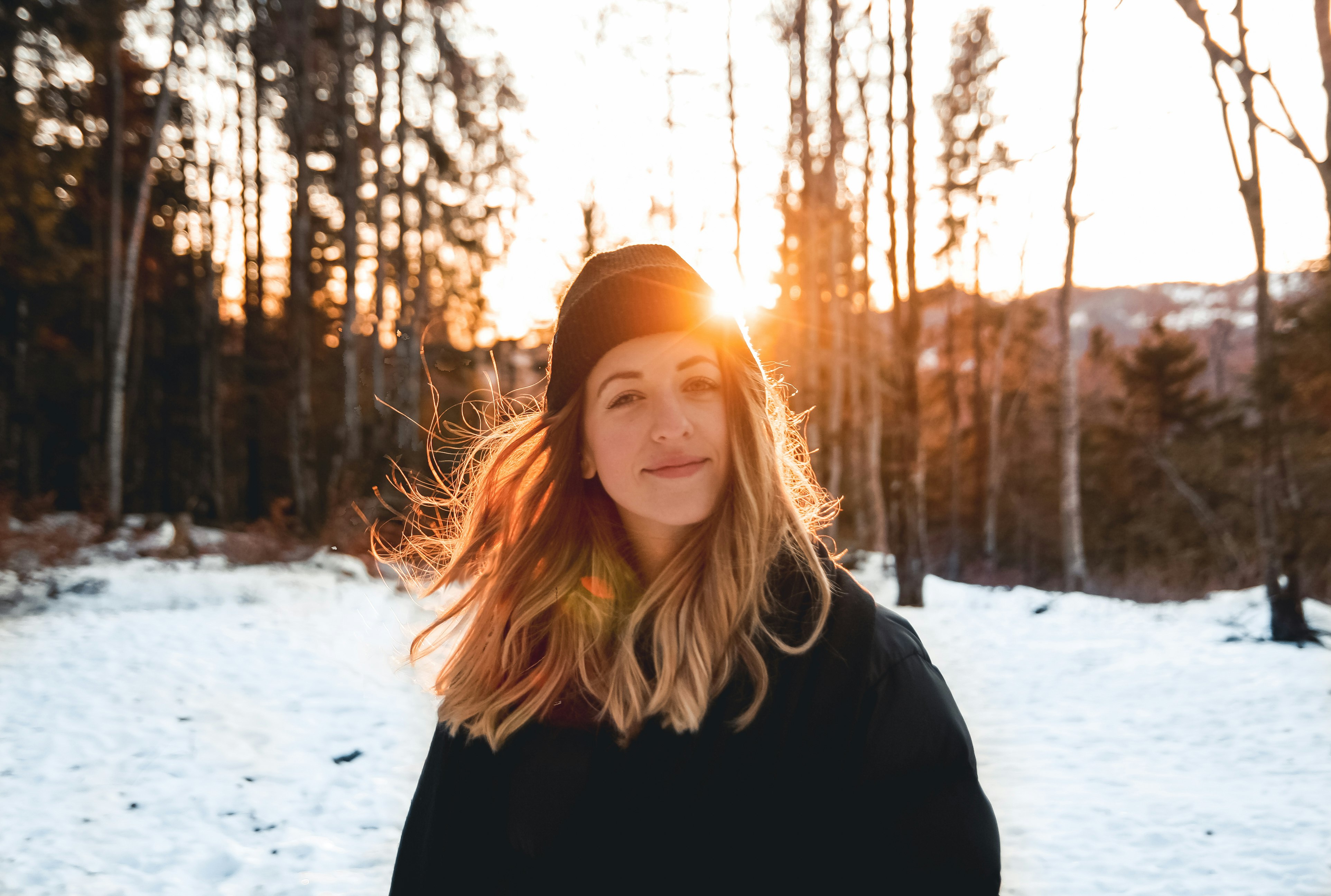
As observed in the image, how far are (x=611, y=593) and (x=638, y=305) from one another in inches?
26.1

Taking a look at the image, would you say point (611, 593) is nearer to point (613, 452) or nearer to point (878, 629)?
Answer: point (613, 452)

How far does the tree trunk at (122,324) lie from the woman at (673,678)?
47.7 ft

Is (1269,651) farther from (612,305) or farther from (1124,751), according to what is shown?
(612,305)

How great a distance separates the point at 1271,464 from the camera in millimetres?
8383

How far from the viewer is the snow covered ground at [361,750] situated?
12.8 ft

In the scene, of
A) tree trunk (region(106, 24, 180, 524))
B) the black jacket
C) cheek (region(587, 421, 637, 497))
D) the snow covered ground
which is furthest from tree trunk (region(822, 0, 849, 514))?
the black jacket

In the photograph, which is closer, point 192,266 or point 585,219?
point 585,219

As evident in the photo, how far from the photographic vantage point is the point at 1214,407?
76.7 ft

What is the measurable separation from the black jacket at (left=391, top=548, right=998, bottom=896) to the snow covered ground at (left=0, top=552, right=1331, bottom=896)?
166cm

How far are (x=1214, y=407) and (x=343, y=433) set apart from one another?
76.8 feet

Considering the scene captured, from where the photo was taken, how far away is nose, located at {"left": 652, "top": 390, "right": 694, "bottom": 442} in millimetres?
1632

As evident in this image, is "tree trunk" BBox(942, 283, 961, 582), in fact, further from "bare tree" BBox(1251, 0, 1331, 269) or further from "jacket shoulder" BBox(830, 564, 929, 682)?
"jacket shoulder" BBox(830, 564, 929, 682)

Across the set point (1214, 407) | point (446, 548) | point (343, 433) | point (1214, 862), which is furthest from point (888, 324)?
point (446, 548)

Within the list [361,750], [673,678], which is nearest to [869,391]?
[361,750]
